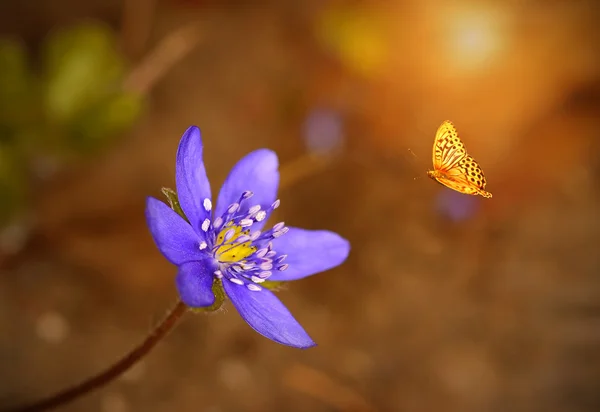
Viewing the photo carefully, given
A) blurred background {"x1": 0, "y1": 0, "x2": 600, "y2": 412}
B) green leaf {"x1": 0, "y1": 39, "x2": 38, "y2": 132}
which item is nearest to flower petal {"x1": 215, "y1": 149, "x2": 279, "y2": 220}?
blurred background {"x1": 0, "y1": 0, "x2": 600, "y2": 412}

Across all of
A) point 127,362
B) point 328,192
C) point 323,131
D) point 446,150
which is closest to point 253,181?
point 127,362

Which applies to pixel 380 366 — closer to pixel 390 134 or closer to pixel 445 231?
pixel 445 231

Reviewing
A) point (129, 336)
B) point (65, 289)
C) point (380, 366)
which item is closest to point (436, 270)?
point (380, 366)

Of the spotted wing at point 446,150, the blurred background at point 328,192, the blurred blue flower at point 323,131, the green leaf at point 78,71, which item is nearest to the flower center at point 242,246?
the spotted wing at point 446,150

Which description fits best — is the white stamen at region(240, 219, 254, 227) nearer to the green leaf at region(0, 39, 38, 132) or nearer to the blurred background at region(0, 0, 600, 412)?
the blurred background at region(0, 0, 600, 412)

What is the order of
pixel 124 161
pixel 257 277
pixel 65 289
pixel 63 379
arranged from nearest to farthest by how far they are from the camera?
pixel 257 277 → pixel 63 379 → pixel 65 289 → pixel 124 161

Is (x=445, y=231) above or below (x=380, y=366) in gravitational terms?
above

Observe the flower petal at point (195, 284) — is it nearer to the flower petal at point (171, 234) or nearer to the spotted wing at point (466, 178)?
the flower petal at point (171, 234)

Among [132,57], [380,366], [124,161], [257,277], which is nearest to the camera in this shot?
[257,277]
